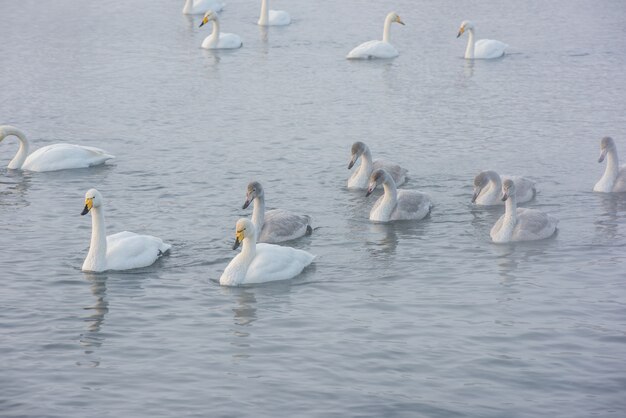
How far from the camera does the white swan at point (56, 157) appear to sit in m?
25.1

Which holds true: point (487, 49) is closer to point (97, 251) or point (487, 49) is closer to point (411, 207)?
→ point (411, 207)

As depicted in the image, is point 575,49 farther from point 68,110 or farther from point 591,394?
point 591,394

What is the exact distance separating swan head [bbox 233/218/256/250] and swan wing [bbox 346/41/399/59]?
20101mm

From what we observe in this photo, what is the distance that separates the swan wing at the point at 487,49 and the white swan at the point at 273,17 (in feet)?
28.2

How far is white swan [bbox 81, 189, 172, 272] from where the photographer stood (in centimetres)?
1867

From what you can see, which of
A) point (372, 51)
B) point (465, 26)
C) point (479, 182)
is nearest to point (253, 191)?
point (479, 182)

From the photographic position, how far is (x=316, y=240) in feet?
67.1

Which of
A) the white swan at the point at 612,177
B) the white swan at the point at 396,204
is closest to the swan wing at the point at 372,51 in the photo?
the white swan at the point at 612,177

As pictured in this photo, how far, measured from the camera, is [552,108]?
30.7 m

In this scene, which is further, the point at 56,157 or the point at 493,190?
the point at 56,157

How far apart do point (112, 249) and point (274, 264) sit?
2.49 m

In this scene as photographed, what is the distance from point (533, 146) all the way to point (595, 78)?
26.2 ft

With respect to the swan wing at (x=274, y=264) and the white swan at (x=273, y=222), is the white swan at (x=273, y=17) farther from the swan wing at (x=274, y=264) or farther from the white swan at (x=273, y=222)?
the swan wing at (x=274, y=264)

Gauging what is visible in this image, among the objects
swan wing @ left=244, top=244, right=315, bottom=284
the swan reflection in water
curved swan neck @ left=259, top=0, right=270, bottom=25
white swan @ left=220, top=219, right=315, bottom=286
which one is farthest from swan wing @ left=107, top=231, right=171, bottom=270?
curved swan neck @ left=259, top=0, right=270, bottom=25
